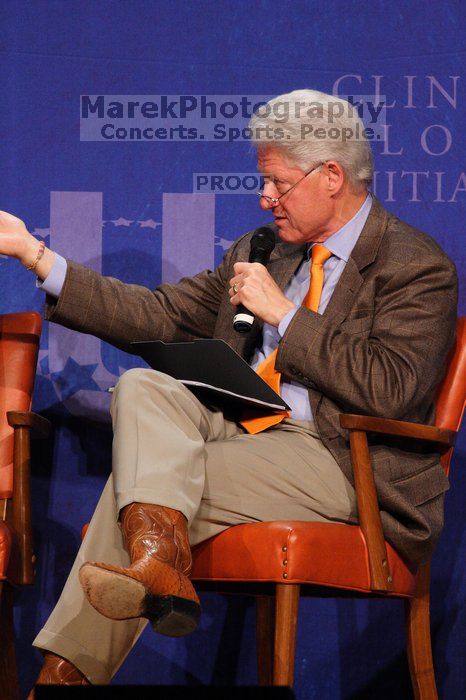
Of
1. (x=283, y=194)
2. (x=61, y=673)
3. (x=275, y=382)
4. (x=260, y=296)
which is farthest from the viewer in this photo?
(x=283, y=194)

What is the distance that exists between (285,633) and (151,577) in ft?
1.27

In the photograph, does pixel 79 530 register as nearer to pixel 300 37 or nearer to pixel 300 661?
pixel 300 661

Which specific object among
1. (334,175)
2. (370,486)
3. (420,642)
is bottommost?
(420,642)

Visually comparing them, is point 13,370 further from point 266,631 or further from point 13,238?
point 266,631

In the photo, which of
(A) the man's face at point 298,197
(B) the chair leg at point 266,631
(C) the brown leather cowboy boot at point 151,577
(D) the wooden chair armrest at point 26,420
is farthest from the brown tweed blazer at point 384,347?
(B) the chair leg at point 266,631

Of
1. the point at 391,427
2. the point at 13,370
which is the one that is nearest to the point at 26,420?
the point at 13,370

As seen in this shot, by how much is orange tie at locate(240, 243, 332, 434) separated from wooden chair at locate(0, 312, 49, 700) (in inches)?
20.2

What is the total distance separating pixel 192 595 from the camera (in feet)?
5.65

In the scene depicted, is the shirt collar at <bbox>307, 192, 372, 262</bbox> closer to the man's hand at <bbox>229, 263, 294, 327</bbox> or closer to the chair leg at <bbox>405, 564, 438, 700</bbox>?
the man's hand at <bbox>229, 263, 294, 327</bbox>

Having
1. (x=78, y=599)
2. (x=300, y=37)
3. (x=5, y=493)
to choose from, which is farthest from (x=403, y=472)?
(x=300, y=37)

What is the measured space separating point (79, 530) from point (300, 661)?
0.70 meters

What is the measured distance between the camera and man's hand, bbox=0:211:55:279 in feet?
7.52

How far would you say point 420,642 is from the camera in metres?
2.22

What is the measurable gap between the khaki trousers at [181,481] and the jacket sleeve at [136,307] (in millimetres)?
371
